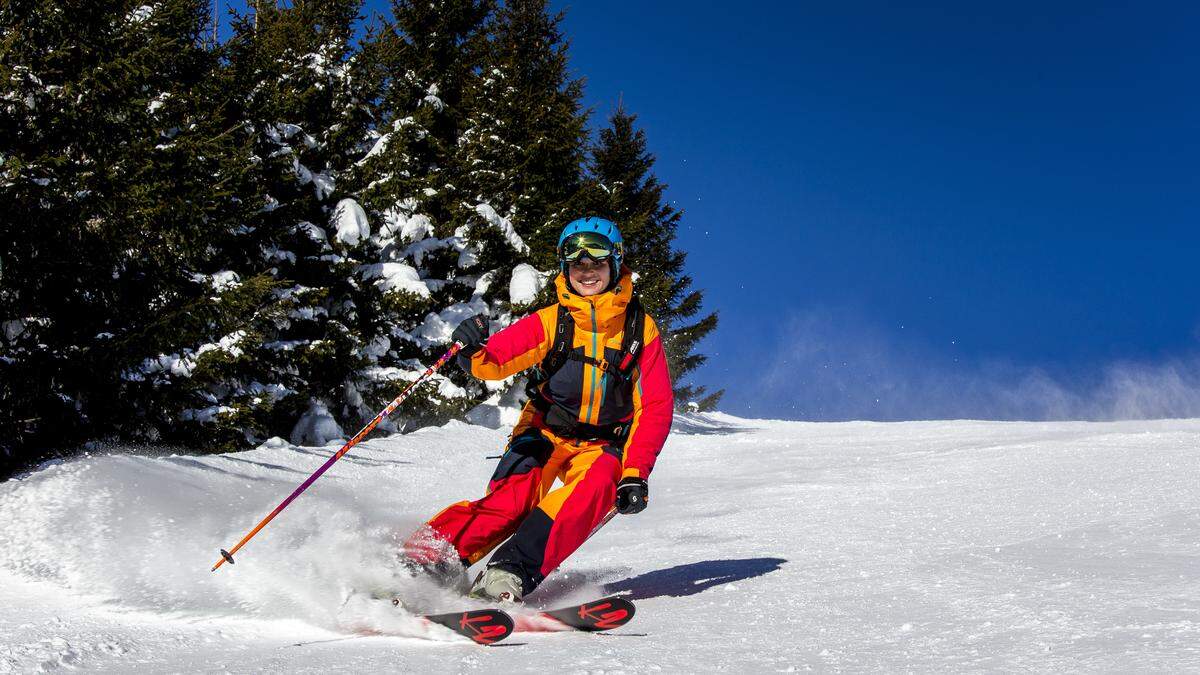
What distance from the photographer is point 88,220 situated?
838cm

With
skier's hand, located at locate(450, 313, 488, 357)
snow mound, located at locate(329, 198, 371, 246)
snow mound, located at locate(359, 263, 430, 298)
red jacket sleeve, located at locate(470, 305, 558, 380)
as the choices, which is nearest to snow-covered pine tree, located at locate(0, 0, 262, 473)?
snow mound, located at locate(329, 198, 371, 246)

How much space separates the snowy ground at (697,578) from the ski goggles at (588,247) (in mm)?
1667

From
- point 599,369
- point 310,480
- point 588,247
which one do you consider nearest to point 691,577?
point 599,369

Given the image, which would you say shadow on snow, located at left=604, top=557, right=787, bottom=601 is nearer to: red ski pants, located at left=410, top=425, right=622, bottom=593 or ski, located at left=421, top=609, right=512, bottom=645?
red ski pants, located at left=410, top=425, right=622, bottom=593

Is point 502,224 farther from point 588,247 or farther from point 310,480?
point 310,480

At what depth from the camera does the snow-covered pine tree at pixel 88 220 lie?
8.05m

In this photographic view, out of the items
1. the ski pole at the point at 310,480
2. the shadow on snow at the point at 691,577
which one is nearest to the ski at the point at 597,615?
the shadow on snow at the point at 691,577

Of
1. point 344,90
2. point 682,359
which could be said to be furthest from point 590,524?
point 682,359

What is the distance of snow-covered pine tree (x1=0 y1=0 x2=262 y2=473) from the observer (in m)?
8.05

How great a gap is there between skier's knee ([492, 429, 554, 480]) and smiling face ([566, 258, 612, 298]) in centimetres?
82

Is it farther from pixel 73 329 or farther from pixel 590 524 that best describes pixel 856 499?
pixel 73 329

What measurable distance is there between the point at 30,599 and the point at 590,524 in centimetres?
238

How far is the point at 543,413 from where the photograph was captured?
14.3 ft

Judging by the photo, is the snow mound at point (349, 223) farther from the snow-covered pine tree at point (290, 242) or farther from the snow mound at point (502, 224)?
the snow mound at point (502, 224)
